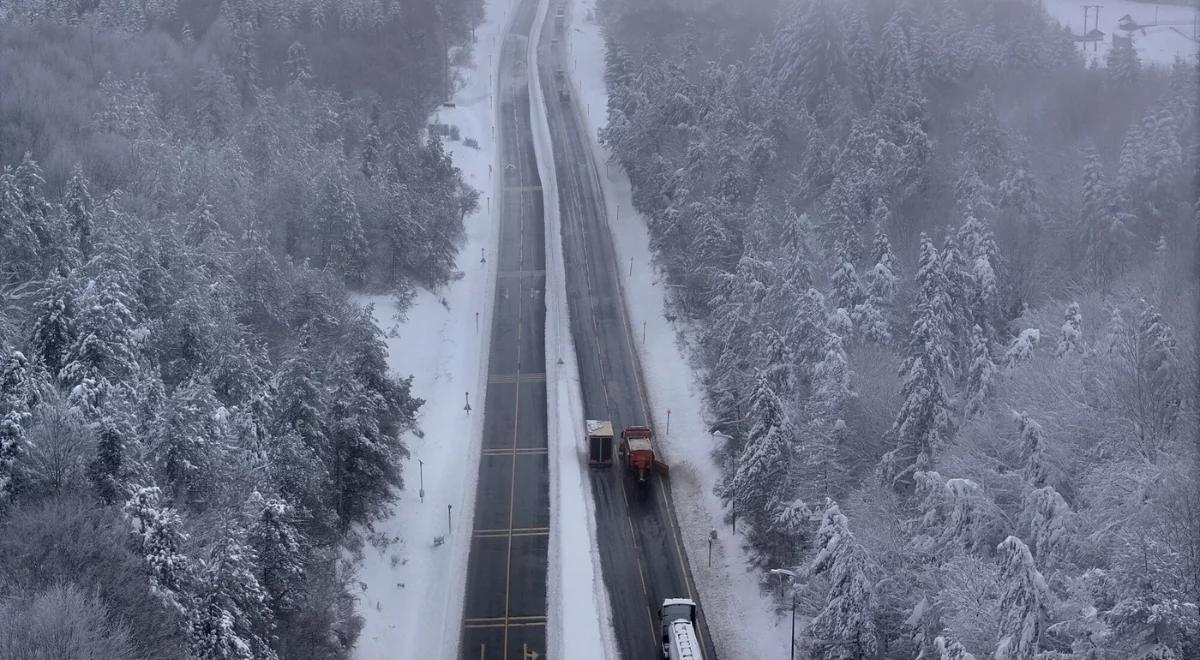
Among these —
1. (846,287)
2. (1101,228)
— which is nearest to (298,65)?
(846,287)

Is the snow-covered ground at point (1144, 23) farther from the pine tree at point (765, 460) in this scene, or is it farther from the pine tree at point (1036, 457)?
the pine tree at point (1036, 457)

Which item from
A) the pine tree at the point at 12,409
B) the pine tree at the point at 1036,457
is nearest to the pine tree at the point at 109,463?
the pine tree at the point at 12,409

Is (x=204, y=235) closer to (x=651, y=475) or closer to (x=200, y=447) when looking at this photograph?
(x=200, y=447)

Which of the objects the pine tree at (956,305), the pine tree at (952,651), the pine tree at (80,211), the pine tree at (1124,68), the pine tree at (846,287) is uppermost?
the pine tree at (1124,68)

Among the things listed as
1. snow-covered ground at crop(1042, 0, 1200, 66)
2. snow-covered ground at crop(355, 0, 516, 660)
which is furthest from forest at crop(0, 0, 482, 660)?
snow-covered ground at crop(1042, 0, 1200, 66)

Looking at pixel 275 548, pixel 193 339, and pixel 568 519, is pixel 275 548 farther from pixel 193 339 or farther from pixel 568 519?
pixel 568 519

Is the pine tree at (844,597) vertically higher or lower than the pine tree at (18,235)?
lower

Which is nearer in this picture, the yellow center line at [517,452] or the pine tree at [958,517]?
the pine tree at [958,517]
